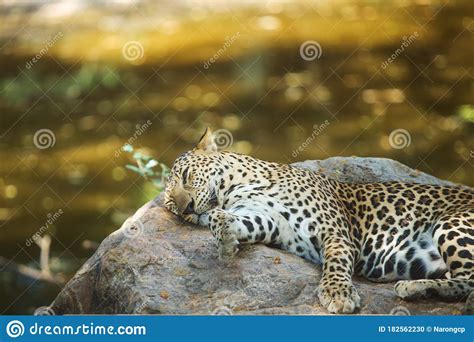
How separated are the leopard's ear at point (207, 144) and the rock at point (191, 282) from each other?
0.64 m

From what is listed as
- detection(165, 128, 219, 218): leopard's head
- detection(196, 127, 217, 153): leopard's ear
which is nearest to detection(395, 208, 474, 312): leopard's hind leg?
detection(165, 128, 219, 218): leopard's head

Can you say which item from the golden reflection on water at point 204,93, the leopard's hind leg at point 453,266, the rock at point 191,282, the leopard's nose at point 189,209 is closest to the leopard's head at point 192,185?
the leopard's nose at point 189,209

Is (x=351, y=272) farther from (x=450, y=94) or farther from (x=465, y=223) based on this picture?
(x=450, y=94)

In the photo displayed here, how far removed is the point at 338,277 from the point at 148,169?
3.44m

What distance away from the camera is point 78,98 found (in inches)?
384

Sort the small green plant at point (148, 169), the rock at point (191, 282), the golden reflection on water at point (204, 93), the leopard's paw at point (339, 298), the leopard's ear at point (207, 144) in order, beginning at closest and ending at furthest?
the leopard's paw at point (339, 298) → the rock at point (191, 282) → the leopard's ear at point (207, 144) → the small green plant at point (148, 169) → the golden reflection on water at point (204, 93)

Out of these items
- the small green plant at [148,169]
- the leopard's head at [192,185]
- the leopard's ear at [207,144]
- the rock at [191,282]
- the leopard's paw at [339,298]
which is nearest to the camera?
the leopard's paw at [339,298]

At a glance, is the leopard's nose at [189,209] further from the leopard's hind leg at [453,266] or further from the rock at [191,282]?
the leopard's hind leg at [453,266]

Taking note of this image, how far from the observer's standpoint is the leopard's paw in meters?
6.05

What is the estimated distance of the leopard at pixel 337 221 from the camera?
247 inches

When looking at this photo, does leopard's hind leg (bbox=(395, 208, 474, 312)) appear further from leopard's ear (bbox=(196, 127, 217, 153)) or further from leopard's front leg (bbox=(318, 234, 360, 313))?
leopard's ear (bbox=(196, 127, 217, 153))

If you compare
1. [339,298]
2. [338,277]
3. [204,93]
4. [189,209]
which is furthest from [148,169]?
[339,298]

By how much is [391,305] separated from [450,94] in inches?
140

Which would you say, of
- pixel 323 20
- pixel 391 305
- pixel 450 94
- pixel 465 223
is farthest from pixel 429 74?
pixel 391 305
